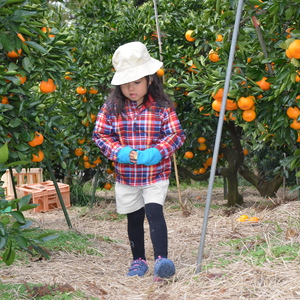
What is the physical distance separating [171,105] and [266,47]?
74cm

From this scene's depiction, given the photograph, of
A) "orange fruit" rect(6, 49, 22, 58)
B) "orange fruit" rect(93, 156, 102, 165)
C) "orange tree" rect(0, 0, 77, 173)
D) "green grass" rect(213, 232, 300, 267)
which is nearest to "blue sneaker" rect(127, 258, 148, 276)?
"green grass" rect(213, 232, 300, 267)

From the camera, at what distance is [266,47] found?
9.64ft

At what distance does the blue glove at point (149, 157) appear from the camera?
2.52m

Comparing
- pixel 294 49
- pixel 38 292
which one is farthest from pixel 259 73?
pixel 38 292

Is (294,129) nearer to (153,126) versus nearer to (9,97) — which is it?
(153,126)

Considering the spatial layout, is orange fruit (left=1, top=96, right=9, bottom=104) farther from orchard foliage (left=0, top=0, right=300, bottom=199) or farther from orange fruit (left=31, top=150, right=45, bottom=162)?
orange fruit (left=31, top=150, right=45, bottom=162)

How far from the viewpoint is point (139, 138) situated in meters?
2.70

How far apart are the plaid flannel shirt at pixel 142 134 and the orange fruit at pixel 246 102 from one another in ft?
1.46

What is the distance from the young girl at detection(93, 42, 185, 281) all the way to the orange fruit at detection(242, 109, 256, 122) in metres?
0.49

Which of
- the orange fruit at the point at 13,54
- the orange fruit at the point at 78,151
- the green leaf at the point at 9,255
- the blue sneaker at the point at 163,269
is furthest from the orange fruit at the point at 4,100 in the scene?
the orange fruit at the point at 78,151

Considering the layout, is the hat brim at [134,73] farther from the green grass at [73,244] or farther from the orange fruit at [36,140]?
the green grass at [73,244]

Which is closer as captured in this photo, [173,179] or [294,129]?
[294,129]

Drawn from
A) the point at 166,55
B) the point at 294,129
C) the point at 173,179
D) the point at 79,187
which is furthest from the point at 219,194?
the point at 294,129

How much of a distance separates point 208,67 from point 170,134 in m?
0.89
